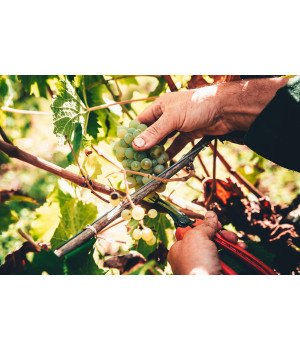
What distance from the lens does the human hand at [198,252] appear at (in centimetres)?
85

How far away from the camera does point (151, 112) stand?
1.32 meters

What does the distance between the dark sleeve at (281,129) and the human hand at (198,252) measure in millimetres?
348

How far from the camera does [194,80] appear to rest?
1520mm

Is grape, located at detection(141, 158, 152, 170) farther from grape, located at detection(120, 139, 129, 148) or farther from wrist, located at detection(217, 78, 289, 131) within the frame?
wrist, located at detection(217, 78, 289, 131)

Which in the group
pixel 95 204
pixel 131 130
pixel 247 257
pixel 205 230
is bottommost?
pixel 247 257

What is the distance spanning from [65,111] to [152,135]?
0.39 m

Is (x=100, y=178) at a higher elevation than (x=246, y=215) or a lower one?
higher

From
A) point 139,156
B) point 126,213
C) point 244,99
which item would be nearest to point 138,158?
point 139,156

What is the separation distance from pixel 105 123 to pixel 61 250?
50.7 inches

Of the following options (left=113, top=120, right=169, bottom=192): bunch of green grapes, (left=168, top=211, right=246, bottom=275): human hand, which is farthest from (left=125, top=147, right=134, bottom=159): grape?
(left=168, top=211, right=246, bottom=275): human hand

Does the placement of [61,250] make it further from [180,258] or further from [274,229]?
[274,229]

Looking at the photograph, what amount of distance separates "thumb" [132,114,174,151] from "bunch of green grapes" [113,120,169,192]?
0.13 feet

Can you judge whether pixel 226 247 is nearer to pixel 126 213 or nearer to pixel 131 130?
pixel 126 213
